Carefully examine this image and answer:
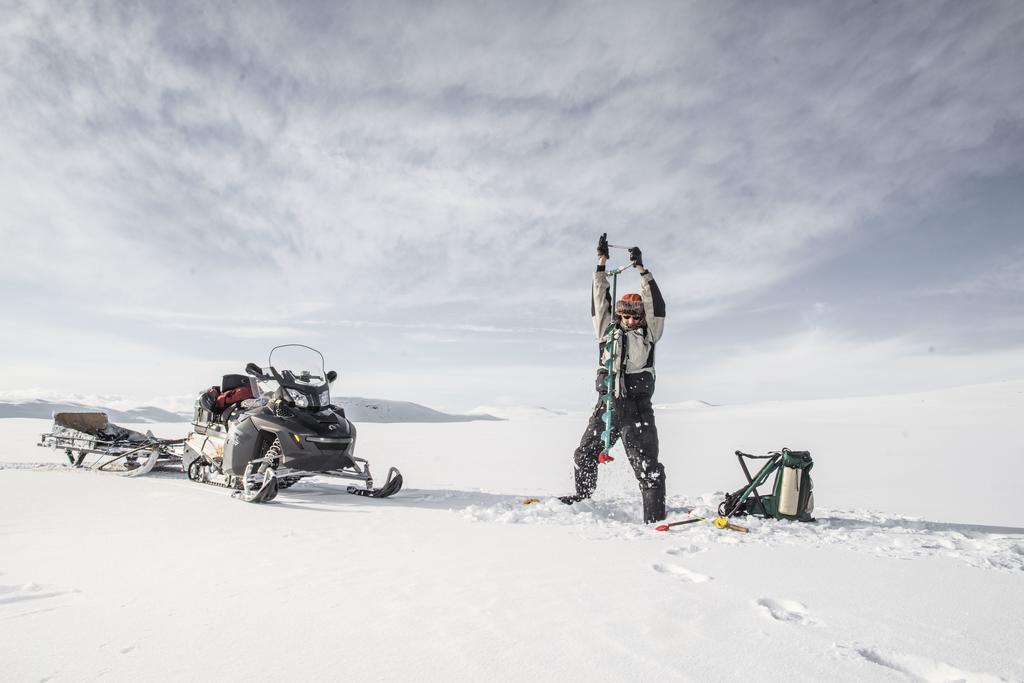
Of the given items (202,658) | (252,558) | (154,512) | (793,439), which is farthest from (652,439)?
(793,439)

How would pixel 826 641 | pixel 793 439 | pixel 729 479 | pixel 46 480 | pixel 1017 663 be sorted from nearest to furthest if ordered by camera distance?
pixel 1017 663, pixel 826 641, pixel 46 480, pixel 729 479, pixel 793 439

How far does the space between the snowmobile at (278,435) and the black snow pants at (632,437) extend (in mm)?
2199

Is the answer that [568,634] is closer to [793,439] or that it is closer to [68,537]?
[68,537]

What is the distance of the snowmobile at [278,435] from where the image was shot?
19.7 ft

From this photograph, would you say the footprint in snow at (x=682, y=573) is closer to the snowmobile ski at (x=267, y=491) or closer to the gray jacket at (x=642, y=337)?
the gray jacket at (x=642, y=337)

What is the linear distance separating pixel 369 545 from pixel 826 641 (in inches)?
110

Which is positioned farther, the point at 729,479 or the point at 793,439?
the point at 793,439

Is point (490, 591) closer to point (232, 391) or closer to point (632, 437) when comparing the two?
point (632, 437)

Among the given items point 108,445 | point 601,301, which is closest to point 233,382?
point 108,445

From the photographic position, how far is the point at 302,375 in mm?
6707

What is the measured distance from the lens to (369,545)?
3799 millimetres

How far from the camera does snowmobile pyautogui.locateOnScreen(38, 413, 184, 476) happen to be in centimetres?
814

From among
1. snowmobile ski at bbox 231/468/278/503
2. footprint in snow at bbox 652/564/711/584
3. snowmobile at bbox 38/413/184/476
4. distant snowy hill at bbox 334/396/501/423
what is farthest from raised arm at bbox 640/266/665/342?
distant snowy hill at bbox 334/396/501/423

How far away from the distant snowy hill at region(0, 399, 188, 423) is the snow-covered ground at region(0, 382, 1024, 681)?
44.3 m
